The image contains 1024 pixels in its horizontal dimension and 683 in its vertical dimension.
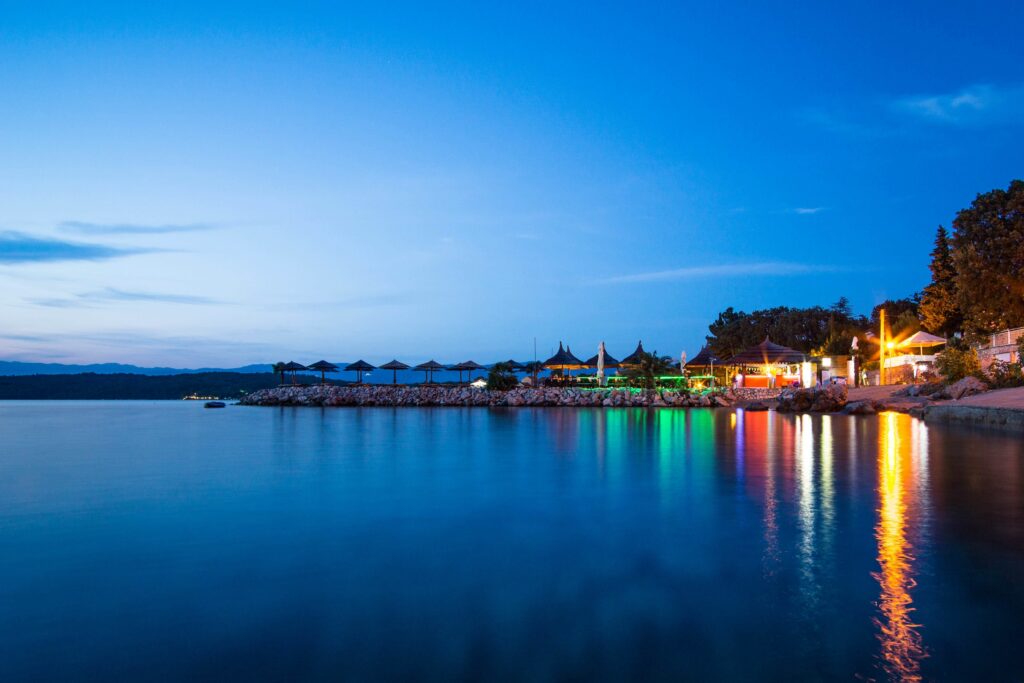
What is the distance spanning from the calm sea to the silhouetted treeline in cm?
8592

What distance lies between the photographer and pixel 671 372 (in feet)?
145

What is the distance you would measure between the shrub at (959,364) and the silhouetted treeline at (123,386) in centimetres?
7998

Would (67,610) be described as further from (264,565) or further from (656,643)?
(656,643)

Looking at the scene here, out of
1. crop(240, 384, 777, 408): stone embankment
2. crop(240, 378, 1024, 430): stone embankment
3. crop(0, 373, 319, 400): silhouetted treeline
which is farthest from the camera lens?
crop(0, 373, 319, 400): silhouetted treeline

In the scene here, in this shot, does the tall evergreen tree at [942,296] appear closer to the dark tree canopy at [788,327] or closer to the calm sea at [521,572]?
the dark tree canopy at [788,327]

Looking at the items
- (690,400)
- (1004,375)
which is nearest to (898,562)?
(1004,375)

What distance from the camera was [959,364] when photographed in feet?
86.8

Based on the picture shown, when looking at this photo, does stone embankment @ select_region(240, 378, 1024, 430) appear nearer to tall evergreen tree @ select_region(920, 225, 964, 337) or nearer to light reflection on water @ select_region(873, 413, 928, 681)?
tall evergreen tree @ select_region(920, 225, 964, 337)

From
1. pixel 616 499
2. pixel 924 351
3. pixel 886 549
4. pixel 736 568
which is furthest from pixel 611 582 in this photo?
pixel 924 351

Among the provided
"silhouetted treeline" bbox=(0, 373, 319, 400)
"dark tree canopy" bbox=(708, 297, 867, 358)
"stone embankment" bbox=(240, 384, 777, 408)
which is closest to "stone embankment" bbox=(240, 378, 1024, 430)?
"stone embankment" bbox=(240, 384, 777, 408)

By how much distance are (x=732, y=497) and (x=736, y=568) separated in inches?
144

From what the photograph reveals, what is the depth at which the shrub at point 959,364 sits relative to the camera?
2636 cm

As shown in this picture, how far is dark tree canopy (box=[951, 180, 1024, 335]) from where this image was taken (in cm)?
2436

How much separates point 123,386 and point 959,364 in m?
102
